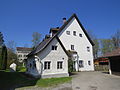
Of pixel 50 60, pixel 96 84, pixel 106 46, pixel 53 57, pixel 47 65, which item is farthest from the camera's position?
pixel 106 46

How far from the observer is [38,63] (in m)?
15.6

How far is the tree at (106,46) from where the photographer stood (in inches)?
1890

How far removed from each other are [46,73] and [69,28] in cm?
1367

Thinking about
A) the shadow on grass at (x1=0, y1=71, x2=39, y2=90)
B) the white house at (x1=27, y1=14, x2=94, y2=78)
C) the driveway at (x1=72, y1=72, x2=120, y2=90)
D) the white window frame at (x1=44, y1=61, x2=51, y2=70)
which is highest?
the white house at (x1=27, y1=14, x2=94, y2=78)

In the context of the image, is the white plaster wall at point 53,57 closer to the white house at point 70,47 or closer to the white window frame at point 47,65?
the white house at point 70,47

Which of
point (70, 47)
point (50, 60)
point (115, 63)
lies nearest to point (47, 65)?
point (50, 60)

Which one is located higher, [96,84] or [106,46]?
[106,46]

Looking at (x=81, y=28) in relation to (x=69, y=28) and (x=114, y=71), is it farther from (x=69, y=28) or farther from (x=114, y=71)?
(x=114, y=71)

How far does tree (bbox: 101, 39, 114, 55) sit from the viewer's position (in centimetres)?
4801

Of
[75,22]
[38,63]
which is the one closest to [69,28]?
[75,22]

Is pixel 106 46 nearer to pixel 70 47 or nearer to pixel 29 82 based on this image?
pixel 70 47

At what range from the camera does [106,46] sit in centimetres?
4866

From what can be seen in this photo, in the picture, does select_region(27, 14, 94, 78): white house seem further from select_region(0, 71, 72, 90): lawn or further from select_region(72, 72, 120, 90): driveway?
select_region(72, 72, 120, 90): driveway

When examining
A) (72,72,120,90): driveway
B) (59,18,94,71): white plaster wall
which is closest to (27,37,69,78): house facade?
(72,72,120,90): driveway
